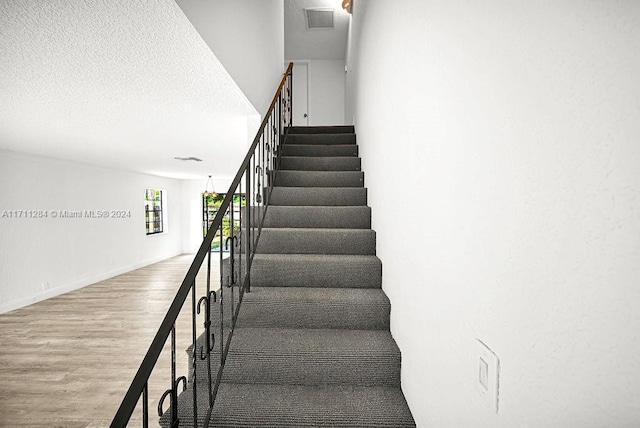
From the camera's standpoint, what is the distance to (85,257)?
7.02 meters

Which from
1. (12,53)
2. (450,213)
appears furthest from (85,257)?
(450,213)

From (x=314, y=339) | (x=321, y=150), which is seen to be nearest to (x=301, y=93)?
(x=321, y=150)

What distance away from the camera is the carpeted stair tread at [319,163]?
4.06m

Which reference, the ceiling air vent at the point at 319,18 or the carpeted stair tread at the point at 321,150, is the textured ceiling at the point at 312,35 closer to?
the ceiling air vent at the point at 319,18

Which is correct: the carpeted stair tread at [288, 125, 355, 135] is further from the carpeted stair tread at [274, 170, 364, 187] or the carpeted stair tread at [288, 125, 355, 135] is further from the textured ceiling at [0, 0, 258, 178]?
the carpeted stair tread at [274, 170, 364, 187]

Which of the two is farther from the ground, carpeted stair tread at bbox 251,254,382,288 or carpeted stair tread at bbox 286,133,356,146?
carpeted stair tread at bbox 286,133,356,146

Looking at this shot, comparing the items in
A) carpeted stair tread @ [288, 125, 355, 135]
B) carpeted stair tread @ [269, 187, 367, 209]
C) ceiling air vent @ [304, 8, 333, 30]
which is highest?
ceiling air vent @ [304, 8, 333, 30]

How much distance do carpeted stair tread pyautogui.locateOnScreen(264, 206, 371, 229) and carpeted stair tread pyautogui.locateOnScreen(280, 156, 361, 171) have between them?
0.97m

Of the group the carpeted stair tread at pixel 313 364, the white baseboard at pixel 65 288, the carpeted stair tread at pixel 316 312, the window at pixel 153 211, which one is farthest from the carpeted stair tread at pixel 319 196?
the window at pixel 153 211

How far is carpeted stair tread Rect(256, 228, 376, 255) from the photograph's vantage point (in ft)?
9.31

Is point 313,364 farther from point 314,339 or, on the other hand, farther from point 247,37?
point 247,37

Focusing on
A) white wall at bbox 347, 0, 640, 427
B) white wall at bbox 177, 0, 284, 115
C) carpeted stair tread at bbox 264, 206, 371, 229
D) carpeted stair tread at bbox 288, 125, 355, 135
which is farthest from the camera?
carpeted stair tread at bbox 288, 125, 355, 135

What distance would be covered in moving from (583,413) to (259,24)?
156 inches

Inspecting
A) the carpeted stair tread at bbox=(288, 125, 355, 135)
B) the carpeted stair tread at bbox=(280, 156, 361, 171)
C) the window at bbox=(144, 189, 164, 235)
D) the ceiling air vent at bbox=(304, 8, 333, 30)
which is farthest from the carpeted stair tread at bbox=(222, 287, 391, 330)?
the window at bbox=(144, 189, 164, 235)
